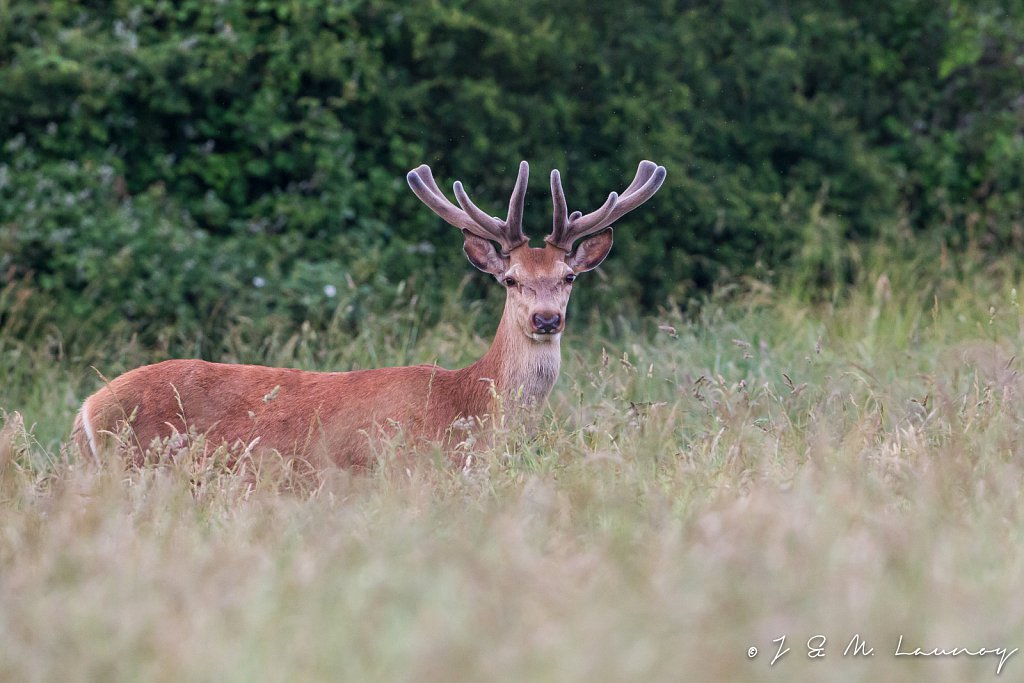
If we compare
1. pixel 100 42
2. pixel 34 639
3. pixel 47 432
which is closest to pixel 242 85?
pixel 100 42

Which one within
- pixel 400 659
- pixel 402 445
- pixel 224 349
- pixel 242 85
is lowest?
pixel 224 349

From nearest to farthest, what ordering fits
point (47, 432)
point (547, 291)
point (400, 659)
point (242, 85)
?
point (400, 659) → point (547, 291) → point (47, 432) → point (242, 85)

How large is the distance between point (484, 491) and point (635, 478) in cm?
46

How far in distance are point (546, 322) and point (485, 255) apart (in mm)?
572

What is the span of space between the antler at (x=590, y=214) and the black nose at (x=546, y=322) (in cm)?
43

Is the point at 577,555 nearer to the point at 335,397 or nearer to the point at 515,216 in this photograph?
the point at 335,397

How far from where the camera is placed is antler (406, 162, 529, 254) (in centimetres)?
544

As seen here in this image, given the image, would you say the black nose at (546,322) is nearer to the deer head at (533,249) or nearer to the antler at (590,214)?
the deer head at (533,249)

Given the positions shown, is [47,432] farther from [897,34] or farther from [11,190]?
[897,34]

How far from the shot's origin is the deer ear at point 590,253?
568cm

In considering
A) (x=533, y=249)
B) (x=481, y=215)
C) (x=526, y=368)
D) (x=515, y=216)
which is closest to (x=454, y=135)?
(x=481, y=215)

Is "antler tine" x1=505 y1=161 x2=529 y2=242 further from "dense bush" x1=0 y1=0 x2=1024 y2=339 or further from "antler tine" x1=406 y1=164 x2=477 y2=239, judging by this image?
"dense bush" x1=0 y1=0 x2=1024 y2=339

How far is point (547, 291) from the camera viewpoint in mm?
5254

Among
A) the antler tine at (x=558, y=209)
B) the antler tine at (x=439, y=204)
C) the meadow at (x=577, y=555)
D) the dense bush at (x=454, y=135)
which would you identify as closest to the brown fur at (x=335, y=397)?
the antler tine at (x=558, y=209)
